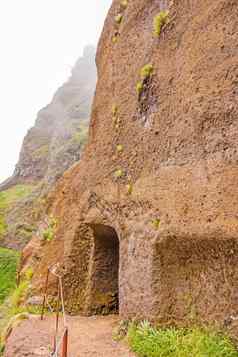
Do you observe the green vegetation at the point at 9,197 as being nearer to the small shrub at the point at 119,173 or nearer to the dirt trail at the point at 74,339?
the dirt trail at the point at 74,339

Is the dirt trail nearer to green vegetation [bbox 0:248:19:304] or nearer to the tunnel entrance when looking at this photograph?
the tunnel entrance

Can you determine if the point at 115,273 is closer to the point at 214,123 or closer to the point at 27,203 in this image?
the point at 214,123

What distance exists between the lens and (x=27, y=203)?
46125 millimetres

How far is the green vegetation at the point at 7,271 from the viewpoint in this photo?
81.4ft

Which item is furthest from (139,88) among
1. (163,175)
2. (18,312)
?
(18,312)

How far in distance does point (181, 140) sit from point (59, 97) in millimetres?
74046

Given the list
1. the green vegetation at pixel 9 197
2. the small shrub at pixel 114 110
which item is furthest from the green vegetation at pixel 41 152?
the small shrub at pixel 114 110

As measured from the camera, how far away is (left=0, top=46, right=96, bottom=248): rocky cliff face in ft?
139

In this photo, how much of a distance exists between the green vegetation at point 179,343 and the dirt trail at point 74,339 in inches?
12.8

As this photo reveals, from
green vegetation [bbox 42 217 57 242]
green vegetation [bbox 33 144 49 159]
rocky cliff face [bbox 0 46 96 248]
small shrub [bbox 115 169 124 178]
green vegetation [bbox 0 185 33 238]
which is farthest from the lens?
green vegetation [bbox 33 144 49 159]

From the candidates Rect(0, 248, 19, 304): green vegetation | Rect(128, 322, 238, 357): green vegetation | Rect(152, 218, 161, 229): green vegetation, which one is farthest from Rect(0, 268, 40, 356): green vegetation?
Rect(0, 248, 19, 304): green vegetation

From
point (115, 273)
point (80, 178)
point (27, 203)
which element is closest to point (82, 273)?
point (115, 273)

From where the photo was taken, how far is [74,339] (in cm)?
878

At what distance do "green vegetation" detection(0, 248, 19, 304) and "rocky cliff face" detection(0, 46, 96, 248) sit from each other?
3.23 meters
